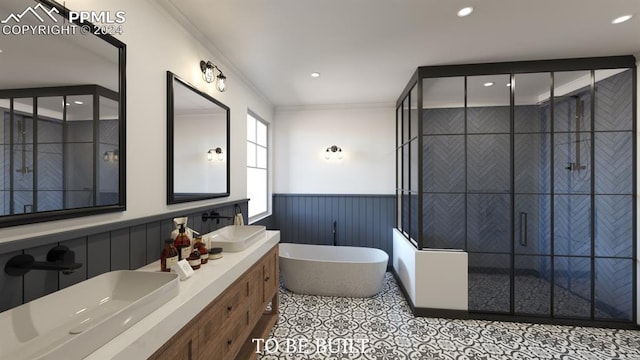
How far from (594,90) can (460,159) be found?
5.05 ft

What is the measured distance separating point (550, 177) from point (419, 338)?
2143 millimetres

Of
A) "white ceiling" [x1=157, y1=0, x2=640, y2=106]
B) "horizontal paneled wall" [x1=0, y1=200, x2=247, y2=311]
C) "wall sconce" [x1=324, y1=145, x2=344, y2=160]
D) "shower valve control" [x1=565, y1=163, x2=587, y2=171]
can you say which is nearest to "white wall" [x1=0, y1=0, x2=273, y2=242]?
"horizontal paneled wall" [x1=0, y1=200, x2=247, y2=311]

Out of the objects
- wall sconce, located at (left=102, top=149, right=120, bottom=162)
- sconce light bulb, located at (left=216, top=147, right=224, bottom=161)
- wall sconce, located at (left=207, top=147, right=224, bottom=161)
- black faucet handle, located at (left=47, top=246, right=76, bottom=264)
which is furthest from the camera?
sconce light bulb, located at (left=216, top=147, right=224, bottom=161)

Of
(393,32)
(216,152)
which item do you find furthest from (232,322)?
(393,32)

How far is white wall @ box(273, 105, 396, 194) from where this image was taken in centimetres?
409

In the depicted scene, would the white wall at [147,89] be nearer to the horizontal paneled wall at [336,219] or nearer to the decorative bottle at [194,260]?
the decorative bottle at [194,260]

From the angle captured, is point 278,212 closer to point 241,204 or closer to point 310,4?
point 241,204

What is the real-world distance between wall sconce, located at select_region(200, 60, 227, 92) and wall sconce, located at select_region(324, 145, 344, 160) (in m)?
2.07

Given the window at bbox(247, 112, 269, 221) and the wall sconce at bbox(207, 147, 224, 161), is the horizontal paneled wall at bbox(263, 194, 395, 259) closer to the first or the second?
the window at bbox(247, 112, 269, 221)

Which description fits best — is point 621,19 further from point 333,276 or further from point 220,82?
point 333,276

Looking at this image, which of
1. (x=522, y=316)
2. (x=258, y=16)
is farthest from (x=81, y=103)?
(x=522, y=316)

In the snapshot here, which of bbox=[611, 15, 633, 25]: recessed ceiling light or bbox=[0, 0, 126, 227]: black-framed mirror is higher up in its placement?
bbox=[611, 15, 633, 25]: recessed ceiling light

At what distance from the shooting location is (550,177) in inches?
107

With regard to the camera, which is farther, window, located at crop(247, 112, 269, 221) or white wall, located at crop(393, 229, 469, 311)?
window, located at crop(247, 112, 269, 221)
